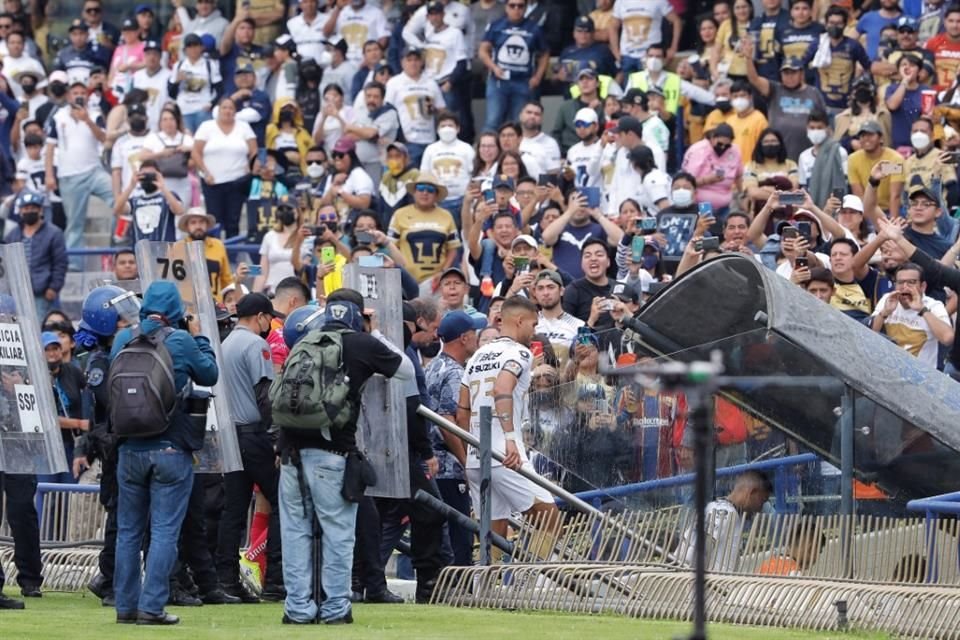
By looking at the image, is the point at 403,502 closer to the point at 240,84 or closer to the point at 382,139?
the point at 382,139

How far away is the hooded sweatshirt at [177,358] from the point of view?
10453mm

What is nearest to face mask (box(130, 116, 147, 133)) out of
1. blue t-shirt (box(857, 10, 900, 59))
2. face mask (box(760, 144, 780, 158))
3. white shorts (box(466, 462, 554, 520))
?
face mask (box(760, 144, 780, 158))

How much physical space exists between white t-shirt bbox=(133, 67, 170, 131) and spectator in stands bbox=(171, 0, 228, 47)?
1077 millimetres

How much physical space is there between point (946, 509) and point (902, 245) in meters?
3.52

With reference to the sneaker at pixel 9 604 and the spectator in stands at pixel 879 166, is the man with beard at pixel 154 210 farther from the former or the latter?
the sneaker at pixel 9 604

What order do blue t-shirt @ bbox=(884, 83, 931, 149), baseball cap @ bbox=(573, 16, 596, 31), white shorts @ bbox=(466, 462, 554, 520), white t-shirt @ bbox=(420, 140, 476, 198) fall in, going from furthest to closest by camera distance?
baseball cap @ bbox=(573, 16, 596, 31) → white t-shirt @ bbox=(420, 140, 476, 198) → blue t-shirt @ bbox=(884, 83, 931, 149) → white shorts @ bbox=(466, 462, 554, 520)

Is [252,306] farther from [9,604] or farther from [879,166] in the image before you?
[879,166]

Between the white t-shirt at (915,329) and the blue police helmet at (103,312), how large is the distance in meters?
5.99

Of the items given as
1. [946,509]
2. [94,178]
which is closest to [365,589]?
[946,509]

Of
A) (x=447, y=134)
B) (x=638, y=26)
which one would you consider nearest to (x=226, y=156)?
(x=447, y=134)

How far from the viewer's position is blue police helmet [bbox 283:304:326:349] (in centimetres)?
1142

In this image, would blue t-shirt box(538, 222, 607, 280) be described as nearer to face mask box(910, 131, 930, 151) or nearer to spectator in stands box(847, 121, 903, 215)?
spectator in stands box(847, 121, 903, 215)

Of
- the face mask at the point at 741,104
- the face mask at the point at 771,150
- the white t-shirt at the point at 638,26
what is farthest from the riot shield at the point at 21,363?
the white t-shirt at the point at 638,26

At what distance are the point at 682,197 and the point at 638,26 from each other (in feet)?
17.8
